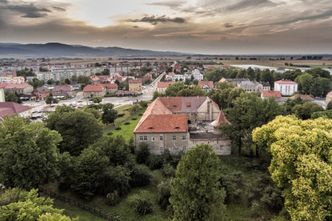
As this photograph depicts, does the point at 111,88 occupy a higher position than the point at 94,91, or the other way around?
the point at 111,88

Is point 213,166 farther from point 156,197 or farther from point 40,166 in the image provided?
point 40,166

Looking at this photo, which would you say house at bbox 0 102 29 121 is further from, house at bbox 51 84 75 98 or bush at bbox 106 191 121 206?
house at bbox 51 84 75 98

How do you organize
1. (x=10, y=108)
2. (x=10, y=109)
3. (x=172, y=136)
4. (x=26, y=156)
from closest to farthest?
1. (x=26, y=156)
2. (x=172, y=136)
3. (x=10, y=109)
4. (x=10, y=108)

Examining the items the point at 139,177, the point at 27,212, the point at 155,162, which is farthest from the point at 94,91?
the point at 27,212

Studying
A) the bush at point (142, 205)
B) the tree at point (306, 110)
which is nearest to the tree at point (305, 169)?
the bush at point (142, 205)

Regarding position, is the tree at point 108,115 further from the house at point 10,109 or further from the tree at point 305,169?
the tree at point 305,169

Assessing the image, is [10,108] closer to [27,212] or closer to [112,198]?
[112,198]

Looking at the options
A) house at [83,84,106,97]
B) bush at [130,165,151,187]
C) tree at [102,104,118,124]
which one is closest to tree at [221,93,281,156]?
bush at [130,165,151,187]
